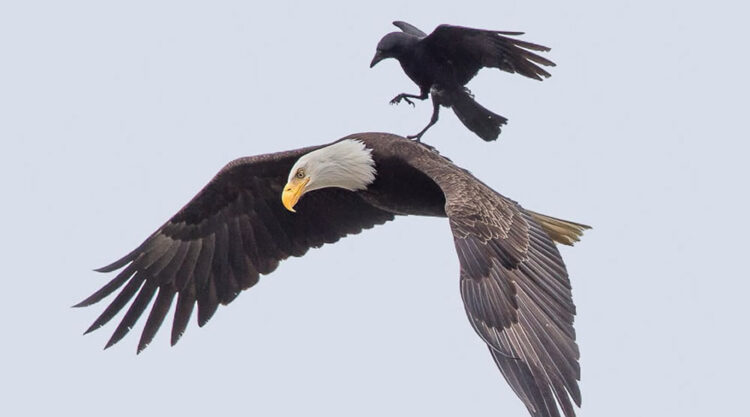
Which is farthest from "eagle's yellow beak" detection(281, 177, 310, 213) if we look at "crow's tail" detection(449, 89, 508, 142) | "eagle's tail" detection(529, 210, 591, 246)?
"eagle's tail" detection(529, 210, 591, 246)

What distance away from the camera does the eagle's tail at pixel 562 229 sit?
10.9 meters

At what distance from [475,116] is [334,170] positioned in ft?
3.21

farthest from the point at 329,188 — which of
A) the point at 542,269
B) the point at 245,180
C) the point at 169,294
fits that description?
the point at 542,269

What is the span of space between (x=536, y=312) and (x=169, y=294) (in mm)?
3369

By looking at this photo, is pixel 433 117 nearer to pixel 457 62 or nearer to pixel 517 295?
pixel 457 62

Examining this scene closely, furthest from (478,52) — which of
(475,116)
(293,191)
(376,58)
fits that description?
(293,191)

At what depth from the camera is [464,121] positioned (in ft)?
34.7

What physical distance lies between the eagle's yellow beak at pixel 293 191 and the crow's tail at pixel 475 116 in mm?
1067

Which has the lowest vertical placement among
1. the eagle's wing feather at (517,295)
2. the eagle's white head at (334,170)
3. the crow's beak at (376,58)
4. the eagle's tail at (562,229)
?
the eagle's wing feather at (517,295)

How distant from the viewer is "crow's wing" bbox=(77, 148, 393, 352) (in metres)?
11.4

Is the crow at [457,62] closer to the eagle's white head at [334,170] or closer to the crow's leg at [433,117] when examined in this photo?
the crow's leg at [433,117]

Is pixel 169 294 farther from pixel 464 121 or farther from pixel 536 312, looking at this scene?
pixel 536 312

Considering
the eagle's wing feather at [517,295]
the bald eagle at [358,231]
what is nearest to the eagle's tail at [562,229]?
the bald eagle at [358,231]

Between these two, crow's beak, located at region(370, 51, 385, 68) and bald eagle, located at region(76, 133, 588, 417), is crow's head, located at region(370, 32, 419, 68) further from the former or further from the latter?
bald eagle, located at region(76, 133, 588, 417)
